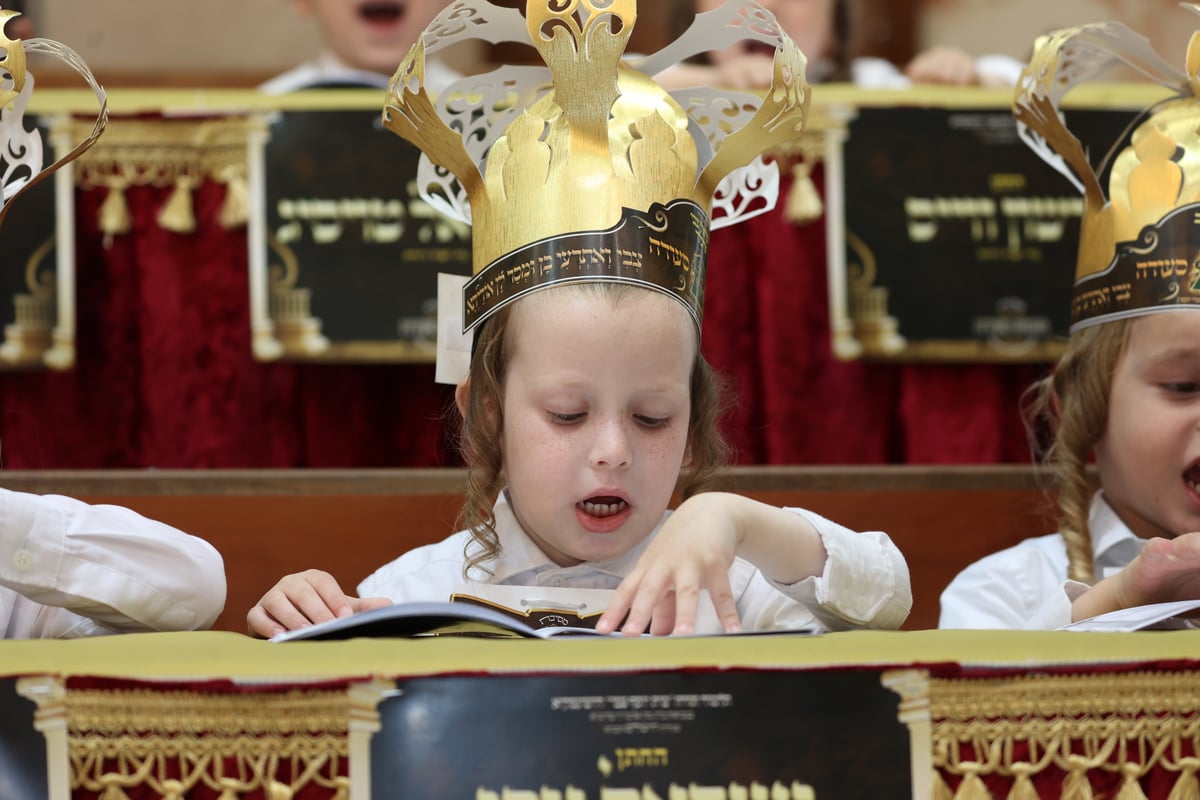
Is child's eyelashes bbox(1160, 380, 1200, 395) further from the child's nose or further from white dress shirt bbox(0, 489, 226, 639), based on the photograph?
white dress shirt bbox(0, 489, 226, 639)

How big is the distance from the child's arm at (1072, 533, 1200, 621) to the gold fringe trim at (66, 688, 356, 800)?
0.79m

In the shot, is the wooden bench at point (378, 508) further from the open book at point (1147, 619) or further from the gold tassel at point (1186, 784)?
the gold tassel at point (1186, 784)

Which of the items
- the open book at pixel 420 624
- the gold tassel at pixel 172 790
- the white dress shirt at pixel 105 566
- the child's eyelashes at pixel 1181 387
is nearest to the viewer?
the gold tassel at pixel 172 790

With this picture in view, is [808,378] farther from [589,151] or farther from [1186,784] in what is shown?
[1186,784]

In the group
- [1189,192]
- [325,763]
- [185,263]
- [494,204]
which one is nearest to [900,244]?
[1189,192]

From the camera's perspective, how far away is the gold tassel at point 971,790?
85cm

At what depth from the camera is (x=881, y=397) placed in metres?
2.19

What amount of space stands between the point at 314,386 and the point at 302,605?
0.88 meters

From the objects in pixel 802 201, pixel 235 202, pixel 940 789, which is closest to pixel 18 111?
pixel 235 202

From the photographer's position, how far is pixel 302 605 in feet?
4.28

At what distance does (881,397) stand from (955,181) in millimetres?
325

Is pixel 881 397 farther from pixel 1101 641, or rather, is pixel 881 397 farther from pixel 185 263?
pixel 1101 641

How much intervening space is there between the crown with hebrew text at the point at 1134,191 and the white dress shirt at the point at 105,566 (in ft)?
3.26

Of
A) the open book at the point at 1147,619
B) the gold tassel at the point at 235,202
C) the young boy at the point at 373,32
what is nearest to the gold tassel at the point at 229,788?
the open book at the point at 1147,619
